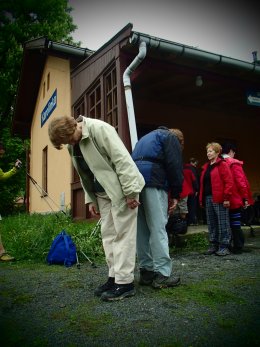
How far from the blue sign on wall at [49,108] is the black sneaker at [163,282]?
906 cm

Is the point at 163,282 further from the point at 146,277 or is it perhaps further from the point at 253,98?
the point at 253,98

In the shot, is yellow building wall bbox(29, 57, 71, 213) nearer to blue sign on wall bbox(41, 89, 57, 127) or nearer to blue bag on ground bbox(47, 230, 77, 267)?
blue sign on wall bbox(41, 89, 57, 127)

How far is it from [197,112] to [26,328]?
8675mm

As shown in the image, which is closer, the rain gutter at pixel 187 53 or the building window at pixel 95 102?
the rain gutter at pixel 187 53

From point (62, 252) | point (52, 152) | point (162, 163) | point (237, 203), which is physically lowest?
point (62, 252)

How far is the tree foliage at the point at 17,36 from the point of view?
14.0ft

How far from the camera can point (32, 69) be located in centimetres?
1283

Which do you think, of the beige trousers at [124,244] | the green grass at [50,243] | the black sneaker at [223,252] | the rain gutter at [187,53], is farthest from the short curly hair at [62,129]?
the rain gutter at [187,53]

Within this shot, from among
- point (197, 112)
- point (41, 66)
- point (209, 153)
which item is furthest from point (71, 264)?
point (41, 66)

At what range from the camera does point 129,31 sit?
19.3 feet

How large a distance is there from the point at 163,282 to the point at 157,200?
0.74 metres

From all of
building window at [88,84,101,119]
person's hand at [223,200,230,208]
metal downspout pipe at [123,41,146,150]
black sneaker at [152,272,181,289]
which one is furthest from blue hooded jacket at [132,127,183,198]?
building window at [88,84,101,119]

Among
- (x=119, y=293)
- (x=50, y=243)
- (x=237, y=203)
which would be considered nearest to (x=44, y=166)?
(x=50, y=243)

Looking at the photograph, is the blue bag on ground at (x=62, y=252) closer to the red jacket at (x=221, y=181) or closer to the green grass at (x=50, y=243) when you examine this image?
the green grass at (x=50, y=243)
